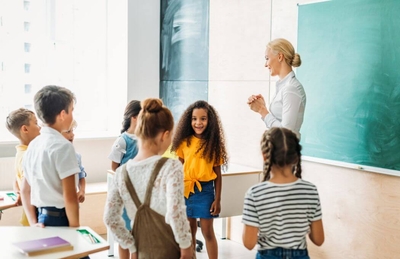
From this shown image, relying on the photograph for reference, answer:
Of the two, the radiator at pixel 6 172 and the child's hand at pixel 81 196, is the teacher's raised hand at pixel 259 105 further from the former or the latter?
the radiator at pixel 6 172

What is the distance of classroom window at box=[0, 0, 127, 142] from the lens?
16.4 ft

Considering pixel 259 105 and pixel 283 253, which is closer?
pixel 283 253

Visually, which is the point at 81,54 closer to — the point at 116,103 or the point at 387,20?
the point at 116,103

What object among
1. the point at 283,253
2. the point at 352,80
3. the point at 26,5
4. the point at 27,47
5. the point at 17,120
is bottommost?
the point at 283,253

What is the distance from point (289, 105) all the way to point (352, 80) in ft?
1.84

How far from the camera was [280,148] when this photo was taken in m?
2.14

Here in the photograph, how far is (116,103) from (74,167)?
3.30 metres

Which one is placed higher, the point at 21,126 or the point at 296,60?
the point at 296,60

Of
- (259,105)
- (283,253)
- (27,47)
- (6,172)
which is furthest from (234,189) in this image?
(27,47)

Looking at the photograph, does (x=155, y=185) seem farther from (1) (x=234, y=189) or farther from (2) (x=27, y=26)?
(2) (x=27, y=26)

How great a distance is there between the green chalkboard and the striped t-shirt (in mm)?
1366

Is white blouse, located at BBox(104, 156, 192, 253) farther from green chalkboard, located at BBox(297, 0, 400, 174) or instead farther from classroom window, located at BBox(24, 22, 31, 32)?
classroom window, located at BBox(24, 22, 31, 32)

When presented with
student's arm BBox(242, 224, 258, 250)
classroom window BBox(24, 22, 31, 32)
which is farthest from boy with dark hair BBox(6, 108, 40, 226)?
classroom window BBox(24, 22, 31, 32)

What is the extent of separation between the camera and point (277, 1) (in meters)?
4.15
